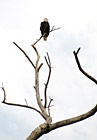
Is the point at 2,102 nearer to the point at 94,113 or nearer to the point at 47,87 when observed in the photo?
the point at 47,87

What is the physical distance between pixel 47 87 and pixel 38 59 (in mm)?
986

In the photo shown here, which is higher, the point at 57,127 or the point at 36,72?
the point at 36,72

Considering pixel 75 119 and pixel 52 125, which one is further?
pixel 52 125

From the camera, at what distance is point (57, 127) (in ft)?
10.6

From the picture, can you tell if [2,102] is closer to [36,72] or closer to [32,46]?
[36,72]

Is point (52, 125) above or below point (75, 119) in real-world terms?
below

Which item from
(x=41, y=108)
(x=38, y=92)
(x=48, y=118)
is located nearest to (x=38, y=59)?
(x=38, y=92)

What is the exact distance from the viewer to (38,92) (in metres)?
4.33

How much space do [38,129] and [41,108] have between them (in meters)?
0.78

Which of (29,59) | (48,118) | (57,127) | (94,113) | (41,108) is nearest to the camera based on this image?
(94,113)

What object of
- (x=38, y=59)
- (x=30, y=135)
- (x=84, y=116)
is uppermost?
A: (x=38, y=59)

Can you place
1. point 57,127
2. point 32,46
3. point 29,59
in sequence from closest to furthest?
point 57,127 → point 29,59 → point 32,46

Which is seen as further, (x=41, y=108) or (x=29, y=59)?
(x=29, y=59)

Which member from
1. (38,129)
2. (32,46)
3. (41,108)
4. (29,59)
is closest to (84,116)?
(38,129)
